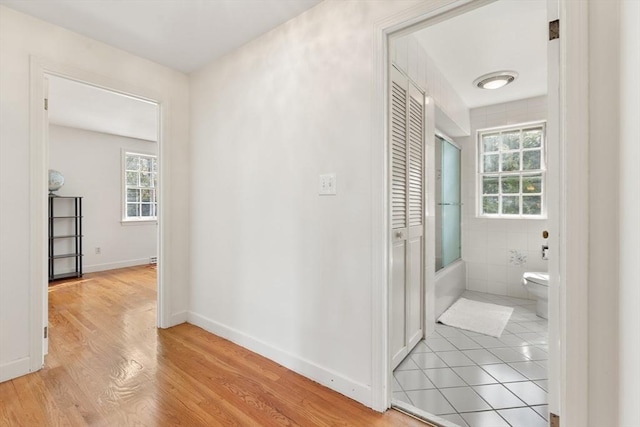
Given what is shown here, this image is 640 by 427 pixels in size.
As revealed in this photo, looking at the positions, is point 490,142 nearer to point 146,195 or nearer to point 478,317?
point 478,317

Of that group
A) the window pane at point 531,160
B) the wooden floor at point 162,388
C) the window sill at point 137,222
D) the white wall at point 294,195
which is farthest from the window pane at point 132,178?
the window pane at point 531,160

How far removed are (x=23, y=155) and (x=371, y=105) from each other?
2197mm

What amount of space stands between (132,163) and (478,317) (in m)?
6.03

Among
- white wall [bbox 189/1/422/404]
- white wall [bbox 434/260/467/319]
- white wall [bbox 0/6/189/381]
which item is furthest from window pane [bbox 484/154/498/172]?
white wall [bbox 0/6/189/381]

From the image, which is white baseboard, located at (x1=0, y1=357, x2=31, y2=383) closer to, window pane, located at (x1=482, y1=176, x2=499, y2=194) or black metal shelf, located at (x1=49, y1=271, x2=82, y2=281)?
black metal shelf, located at (x1=49, y1=271, x2=82, y2=281)

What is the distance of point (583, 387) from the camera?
3.09 feet

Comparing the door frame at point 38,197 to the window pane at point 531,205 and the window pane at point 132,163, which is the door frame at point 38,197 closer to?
the window pane at point 132,163

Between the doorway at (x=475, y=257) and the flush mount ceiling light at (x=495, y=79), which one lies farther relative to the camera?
the flush mount ceiling light at (x=495, y=79)

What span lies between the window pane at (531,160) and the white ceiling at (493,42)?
840 millimetres

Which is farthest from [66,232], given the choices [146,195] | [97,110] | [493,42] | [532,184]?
[532,184]

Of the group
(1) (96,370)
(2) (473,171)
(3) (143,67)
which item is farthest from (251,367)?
(2) (473,171)

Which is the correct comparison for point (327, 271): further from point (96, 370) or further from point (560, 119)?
point (96, 370)

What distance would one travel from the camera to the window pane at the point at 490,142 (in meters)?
3.98

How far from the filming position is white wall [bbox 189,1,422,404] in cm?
165
